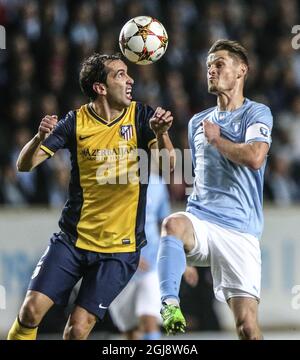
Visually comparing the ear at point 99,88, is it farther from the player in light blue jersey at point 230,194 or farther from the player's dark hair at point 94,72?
the player in light blue jersey at point 230,194

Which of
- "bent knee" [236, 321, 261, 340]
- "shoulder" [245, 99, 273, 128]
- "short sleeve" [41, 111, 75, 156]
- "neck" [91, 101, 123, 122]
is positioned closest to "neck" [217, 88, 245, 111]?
"shoulder" [245, 99, 273, 128]

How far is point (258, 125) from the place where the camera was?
709 cm

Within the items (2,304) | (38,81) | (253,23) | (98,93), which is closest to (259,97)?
(253,23)

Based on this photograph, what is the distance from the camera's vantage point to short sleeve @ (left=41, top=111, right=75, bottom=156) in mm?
7203

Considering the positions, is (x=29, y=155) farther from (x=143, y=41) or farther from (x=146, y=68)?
(x=146, y=68)

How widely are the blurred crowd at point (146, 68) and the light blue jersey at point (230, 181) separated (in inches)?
172

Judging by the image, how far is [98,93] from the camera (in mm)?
7367

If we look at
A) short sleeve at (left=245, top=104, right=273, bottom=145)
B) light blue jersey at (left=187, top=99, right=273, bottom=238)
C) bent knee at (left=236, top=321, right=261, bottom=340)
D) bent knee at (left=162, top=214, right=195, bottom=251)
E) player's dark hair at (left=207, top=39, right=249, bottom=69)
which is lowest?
bent knee at (left=236, top=321, right=261, bottom=340)

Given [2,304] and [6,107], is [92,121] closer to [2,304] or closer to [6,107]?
[2,304]

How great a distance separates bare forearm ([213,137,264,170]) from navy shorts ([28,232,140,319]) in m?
1.03

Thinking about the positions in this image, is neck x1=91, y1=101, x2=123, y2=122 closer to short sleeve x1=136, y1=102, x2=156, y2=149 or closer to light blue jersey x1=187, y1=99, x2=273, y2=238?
short sleeve x1=136, y1=102, x2=156, y2=149

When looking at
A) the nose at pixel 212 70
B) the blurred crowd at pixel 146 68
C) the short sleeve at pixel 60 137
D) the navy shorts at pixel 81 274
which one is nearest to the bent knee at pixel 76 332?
the navy shorts at pixel 81 274

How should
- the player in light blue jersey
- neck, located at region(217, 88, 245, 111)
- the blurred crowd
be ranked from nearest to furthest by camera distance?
1. the player in light blue jersey
2. neck, located at region(217, 88, 245, 111)
3. the blurred crowd

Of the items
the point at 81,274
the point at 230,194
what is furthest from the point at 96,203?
the point at 230,194
